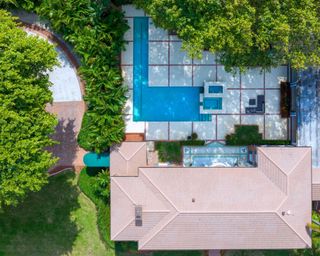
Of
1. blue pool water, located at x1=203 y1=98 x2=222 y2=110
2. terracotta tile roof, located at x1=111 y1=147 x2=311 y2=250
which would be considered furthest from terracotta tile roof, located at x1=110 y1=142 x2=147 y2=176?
blue pool water, located at x1=203 y1=98 x2=222 y2=110

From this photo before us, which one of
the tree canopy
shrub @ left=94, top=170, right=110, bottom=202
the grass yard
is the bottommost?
the grass yard

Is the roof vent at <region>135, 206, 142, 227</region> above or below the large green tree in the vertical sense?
below

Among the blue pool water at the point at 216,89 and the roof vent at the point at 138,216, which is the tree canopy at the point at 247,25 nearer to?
the blue pool water at the point at 216,89

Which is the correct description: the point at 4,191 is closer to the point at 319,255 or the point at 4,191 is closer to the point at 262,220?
the point at 262,220

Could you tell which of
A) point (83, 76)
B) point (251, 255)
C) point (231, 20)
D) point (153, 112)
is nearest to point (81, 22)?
point (83, 76)

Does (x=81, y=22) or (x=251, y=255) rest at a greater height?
(x=81, y=22)

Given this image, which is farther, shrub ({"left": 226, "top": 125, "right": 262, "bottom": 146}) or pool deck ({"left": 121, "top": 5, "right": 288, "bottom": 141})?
shrub ({"left": 226, "top": 125, "right": 262, "bottom": 146})

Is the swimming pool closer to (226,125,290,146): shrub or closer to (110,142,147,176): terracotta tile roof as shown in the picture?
(226,125,290,146): shrub
